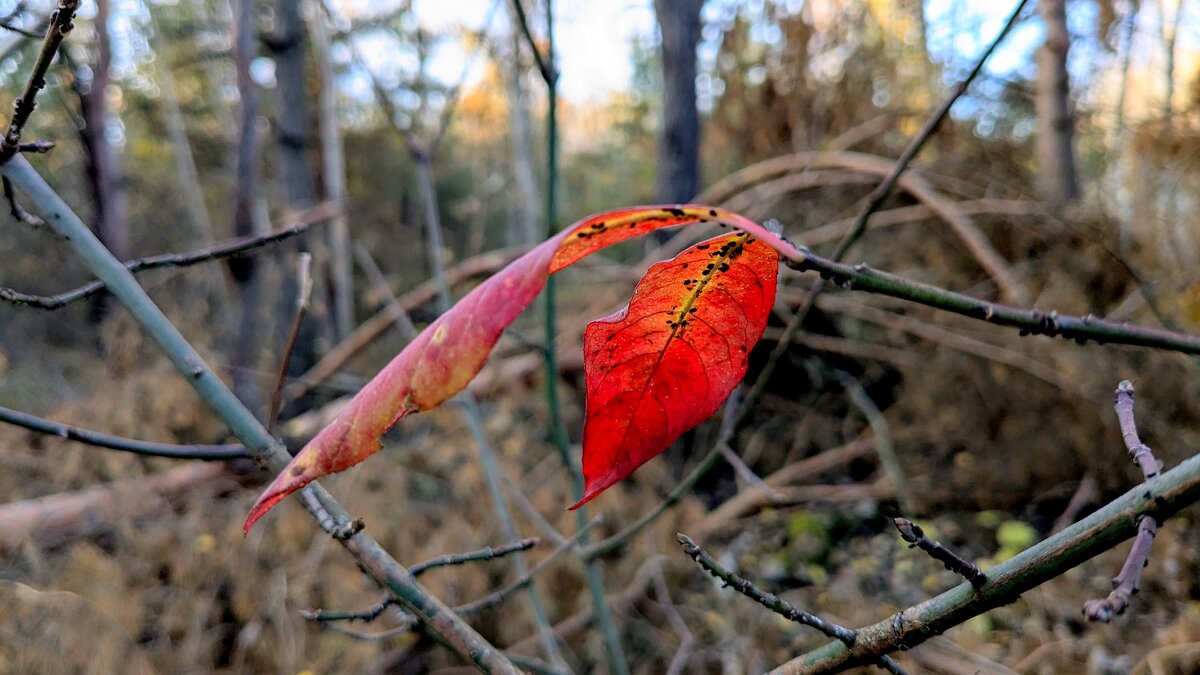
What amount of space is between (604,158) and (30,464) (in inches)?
323

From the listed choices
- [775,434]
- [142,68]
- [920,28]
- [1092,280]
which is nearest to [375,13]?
[142,68]

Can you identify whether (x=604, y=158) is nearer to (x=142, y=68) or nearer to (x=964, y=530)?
(x=142, y=68)

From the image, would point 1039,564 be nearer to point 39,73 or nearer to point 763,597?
point 763,597

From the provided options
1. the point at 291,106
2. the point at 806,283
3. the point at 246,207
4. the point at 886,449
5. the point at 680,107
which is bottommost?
the point at 886,449

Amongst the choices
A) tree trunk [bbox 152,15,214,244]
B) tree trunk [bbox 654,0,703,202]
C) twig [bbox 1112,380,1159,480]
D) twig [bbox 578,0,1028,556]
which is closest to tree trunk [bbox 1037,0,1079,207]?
tree trunk [bbox 654,0,703,202]

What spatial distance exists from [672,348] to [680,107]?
143 inches

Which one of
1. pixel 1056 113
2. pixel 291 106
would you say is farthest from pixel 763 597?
pixel 291 106

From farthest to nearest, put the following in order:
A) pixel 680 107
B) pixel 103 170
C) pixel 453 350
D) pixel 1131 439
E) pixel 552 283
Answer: pixel 103 170 → pixel 680 107 → pixel 552 283 → pixel 1131 439 → pixel 453 350

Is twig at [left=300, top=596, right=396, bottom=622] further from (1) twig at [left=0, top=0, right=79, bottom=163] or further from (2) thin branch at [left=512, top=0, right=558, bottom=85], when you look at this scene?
(2) thin branch at [left=512, top=0, right=558, bottom=85]

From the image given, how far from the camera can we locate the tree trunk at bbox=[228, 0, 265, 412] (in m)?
3.52

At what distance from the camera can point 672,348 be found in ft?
1.35

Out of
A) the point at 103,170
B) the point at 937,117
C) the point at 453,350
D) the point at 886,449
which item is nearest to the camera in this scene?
the point at 453,350

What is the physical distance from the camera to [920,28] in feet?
14.5

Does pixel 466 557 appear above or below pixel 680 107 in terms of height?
below
